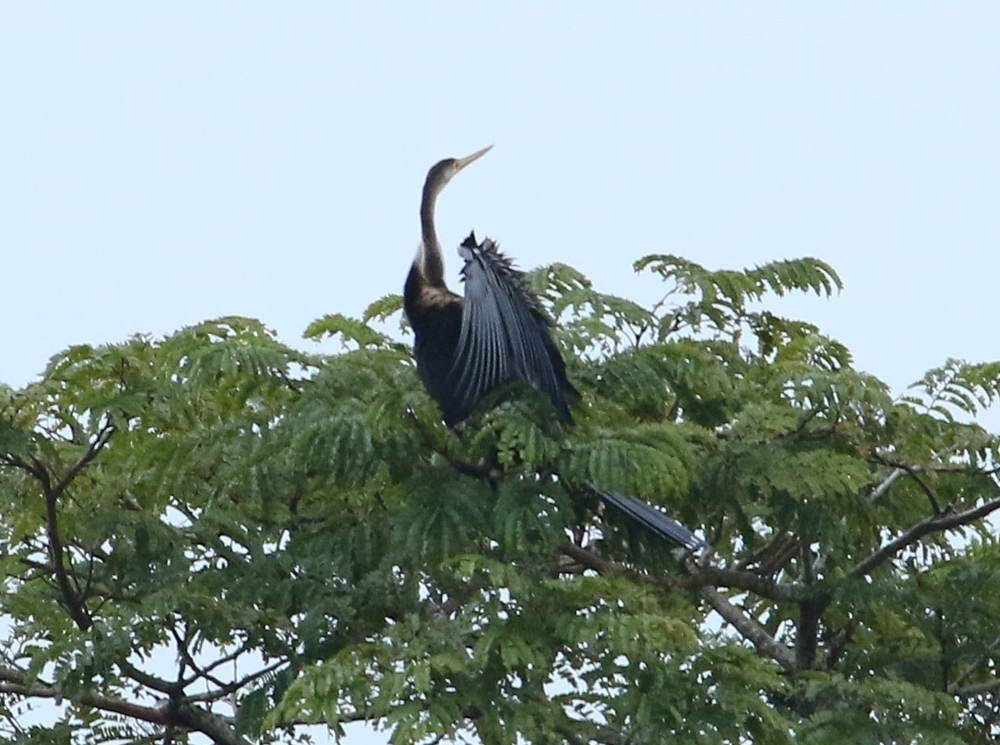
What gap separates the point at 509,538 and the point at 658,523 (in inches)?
29.9

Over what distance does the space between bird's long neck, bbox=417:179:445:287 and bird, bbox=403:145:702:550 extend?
502 millimetres

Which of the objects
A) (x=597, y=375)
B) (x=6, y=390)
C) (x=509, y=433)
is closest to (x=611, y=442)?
(x=509, y=433)

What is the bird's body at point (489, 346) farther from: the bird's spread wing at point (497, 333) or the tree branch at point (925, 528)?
the tree branch at point (925, 528)

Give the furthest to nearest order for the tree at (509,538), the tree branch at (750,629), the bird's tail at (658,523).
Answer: the tree branch at (750,629) → the bird's tail at (658,523) → the tree at (509,538)

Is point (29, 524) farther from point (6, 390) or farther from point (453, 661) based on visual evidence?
point (453, 661)

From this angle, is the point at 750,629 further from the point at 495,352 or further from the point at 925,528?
the point at 495,352

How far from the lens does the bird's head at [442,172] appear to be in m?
7.34

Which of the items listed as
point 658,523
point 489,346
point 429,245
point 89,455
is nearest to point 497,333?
point 489,346

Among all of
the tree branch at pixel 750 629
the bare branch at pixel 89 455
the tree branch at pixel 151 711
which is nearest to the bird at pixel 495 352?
the tree branch at pixel 750 629

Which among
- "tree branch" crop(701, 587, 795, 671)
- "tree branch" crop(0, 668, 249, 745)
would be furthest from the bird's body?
"tree branch" crop(0, 668, 249, 745)

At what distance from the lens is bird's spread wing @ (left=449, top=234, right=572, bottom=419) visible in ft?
17.8

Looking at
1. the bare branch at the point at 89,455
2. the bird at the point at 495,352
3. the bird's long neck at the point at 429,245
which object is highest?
the bird's long neck at the point at 429,245

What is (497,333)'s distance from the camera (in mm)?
5590

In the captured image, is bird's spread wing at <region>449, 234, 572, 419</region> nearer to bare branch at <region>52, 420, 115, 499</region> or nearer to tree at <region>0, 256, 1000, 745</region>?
tree at <region>0, 256, 1000, 745</region>
